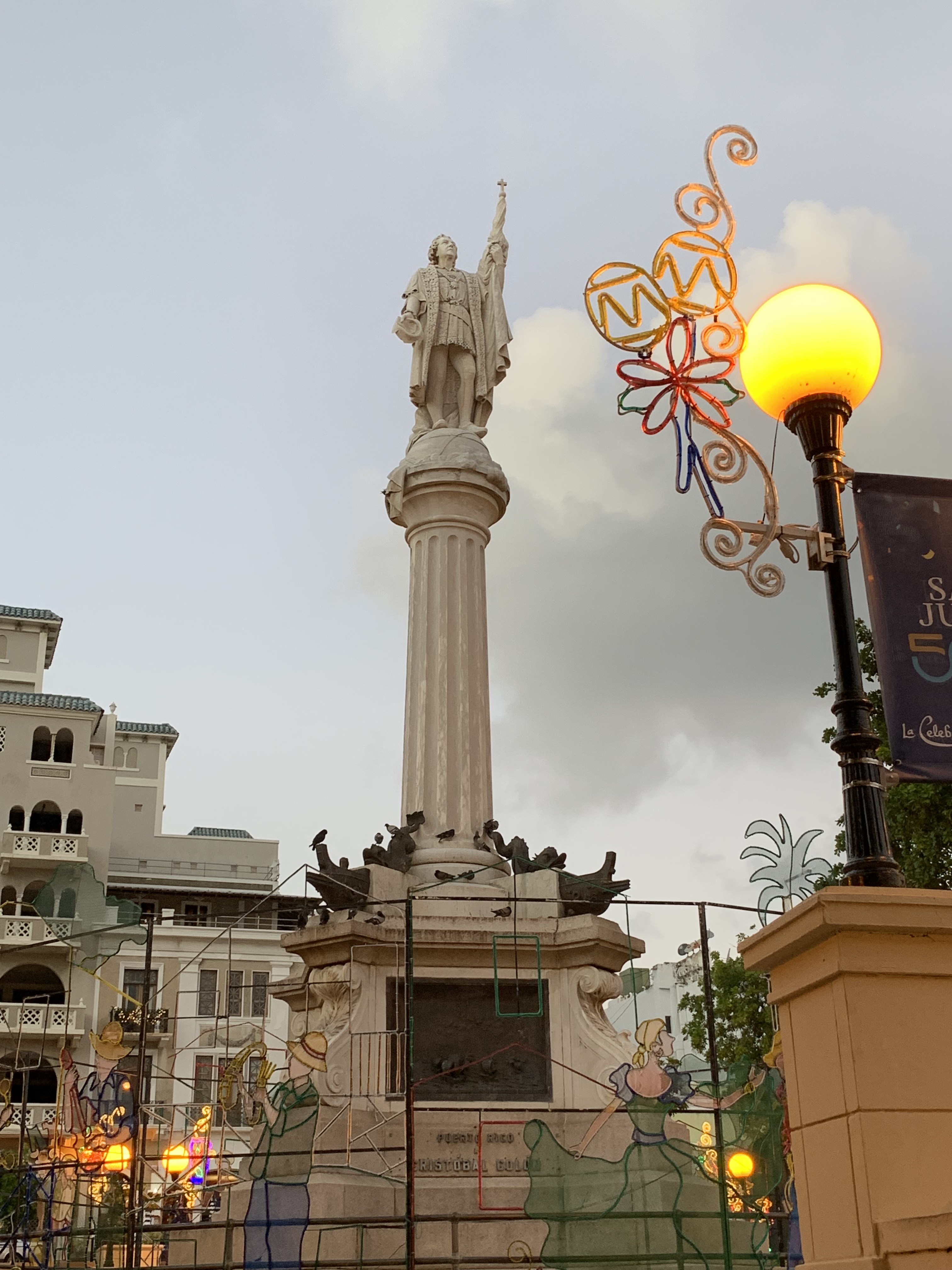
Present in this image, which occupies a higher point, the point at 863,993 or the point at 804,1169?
the point at 863,993

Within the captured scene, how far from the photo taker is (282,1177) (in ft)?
38.9

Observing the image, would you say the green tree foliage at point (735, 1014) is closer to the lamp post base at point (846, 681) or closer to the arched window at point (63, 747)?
the lamp post base at point (846, 681)

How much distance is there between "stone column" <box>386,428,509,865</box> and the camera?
59.1 ft

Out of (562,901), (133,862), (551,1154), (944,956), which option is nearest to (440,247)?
(562,901)

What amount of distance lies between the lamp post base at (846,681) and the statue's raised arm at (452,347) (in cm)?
1401

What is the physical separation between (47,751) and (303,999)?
39.2 metres

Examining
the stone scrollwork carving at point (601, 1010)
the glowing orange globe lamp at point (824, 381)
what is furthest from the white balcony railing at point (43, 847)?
the glowing orange globe lamp at point (824, 381)

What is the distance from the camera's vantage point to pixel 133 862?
189 feet

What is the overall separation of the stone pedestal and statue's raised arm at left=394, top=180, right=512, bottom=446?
15979mm

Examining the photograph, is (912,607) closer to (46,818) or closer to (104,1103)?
(104,1103)

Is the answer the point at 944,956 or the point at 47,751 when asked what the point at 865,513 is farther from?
the point at 47,751

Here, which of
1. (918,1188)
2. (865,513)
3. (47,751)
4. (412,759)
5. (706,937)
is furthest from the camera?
(47,751)

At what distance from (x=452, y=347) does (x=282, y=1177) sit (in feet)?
42.3

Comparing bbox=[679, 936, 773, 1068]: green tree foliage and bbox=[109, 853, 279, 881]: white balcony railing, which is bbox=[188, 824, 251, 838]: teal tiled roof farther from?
bbox=[679, 936, 773, 1068]: green tree foliage
